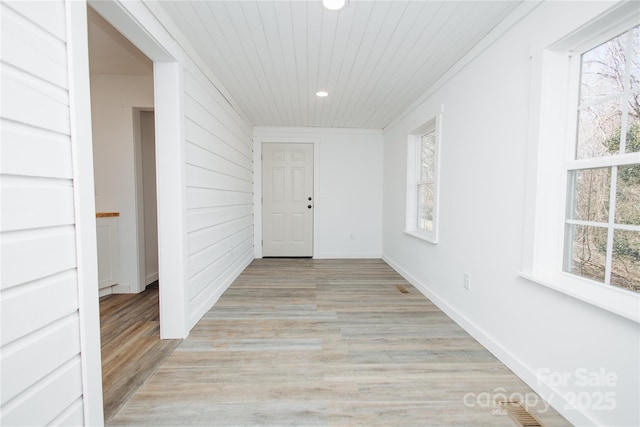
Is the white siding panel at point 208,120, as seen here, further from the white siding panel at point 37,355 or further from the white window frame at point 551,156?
the white window frame at point 551,156

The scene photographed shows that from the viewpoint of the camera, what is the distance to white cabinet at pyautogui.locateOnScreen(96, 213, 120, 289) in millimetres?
2756

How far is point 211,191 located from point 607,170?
272cm

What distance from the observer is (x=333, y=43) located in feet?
6.57

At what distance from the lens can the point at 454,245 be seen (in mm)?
2318

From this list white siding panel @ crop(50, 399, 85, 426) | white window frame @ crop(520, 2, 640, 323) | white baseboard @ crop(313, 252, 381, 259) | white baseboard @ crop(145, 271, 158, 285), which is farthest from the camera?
white baseboard @ crop(313, 252, 381, 259)

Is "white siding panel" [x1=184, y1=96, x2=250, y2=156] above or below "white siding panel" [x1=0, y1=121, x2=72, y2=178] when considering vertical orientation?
above

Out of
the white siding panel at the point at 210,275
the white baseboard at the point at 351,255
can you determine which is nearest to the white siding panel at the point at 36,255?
the white siding panel at the point at 210,275

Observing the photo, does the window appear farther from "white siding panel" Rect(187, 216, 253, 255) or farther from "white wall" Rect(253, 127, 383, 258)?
"white wall" Rect(253, 127, 383, 258)

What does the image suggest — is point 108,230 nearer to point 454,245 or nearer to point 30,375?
point 30,375

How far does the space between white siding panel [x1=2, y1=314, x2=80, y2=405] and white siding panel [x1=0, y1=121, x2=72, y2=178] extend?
0.57 meters

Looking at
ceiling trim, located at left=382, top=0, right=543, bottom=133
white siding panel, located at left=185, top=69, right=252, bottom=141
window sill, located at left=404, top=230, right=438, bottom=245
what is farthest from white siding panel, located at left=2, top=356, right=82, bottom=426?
ceiling trim, located at left=382, top=0, right=543, bottom=133

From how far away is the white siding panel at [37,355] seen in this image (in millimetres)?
841

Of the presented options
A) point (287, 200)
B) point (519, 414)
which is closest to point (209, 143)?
point (287, 200)

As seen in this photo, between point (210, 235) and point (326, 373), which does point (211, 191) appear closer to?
point (210, 235)
